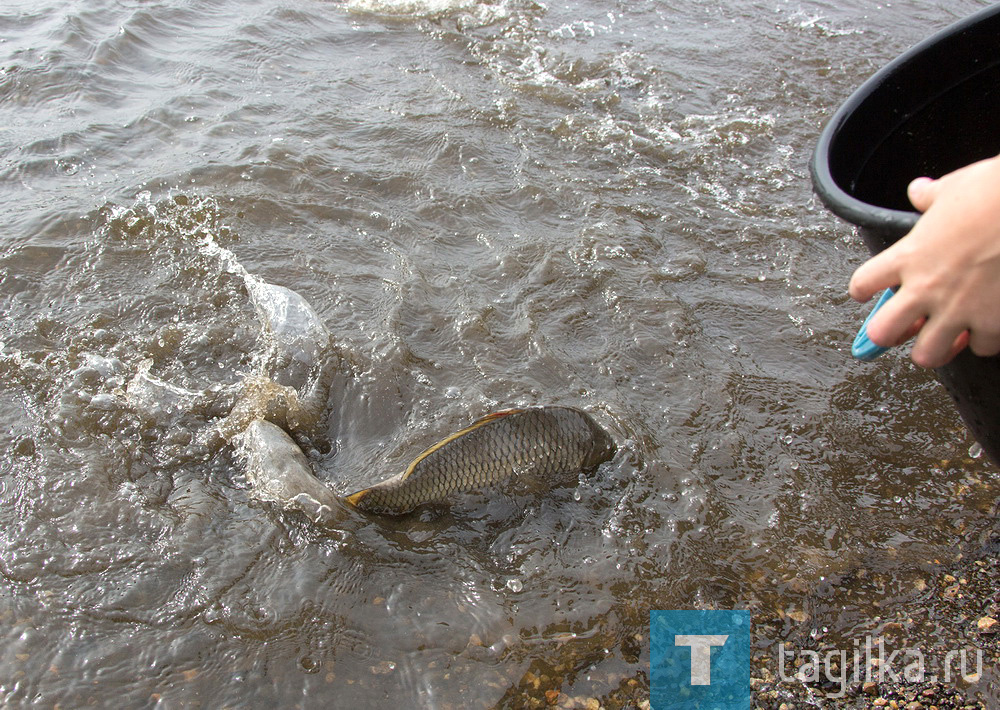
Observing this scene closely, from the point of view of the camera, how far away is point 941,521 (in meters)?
3.13

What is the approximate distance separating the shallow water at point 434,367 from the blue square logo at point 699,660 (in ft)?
0.25

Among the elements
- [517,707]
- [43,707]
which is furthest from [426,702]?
[43,707]

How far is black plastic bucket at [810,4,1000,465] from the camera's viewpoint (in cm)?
201

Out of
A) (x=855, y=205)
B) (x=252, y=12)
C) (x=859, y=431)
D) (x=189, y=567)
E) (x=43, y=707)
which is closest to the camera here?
(x=855, y=205)

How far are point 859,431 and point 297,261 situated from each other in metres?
3.47

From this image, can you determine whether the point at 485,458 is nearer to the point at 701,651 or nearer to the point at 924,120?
the point at 701,651

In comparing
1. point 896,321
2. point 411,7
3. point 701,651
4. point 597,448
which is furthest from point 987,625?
point 411,7

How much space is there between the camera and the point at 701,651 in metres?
2.68

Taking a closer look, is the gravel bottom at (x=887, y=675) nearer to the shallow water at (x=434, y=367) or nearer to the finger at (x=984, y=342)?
the shallow water at (x=434, y=367)

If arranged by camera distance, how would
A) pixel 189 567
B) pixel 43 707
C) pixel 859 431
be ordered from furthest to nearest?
1. pixel 859 431
2. pixel 189 567
3. pixel 43 707

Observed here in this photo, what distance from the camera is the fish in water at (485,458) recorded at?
2998 millimetres

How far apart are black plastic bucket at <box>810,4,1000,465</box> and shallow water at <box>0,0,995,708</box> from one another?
4.58ft

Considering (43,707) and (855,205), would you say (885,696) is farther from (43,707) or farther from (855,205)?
(43,707)

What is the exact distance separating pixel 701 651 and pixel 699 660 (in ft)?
0.12
